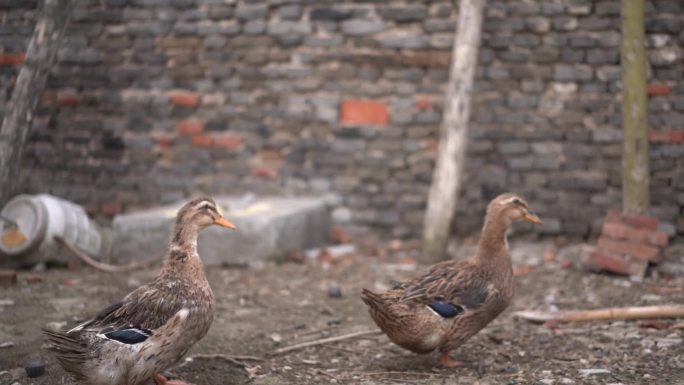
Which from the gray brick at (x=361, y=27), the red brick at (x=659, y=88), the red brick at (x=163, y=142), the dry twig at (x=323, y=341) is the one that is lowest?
the dry twig at (x=323, y=341)

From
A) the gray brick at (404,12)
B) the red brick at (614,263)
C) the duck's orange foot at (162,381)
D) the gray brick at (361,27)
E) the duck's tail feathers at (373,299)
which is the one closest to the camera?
the duck's orange foot at (162,381)

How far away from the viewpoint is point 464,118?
276 inches

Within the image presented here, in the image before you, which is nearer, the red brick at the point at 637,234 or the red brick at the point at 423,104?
the red brick at the point at 637,234

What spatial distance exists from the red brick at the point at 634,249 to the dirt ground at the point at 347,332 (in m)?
0.17

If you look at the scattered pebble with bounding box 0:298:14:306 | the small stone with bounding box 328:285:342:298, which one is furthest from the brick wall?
the scattered pebble with bounding box 0:298:14:306

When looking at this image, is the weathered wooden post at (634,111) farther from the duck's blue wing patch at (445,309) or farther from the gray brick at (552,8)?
the duck's blue wing patch at (445,309)

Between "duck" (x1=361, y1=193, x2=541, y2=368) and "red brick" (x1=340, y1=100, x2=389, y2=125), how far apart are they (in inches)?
120

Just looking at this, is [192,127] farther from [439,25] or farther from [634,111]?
[634,111]

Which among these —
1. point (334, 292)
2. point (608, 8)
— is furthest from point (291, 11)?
point (334, 292)

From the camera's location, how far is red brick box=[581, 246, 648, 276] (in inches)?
252

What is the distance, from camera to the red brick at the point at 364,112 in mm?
7777

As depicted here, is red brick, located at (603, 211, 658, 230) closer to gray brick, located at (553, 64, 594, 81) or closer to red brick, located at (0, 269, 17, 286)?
gray brick, located at (553, 64, 594, 81)

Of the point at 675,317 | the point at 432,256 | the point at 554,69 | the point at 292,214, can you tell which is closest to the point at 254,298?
the point at 292,214

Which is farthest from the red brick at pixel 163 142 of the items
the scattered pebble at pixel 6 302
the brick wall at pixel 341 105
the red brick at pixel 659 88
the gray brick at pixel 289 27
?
the red brick at pixel 659 88
